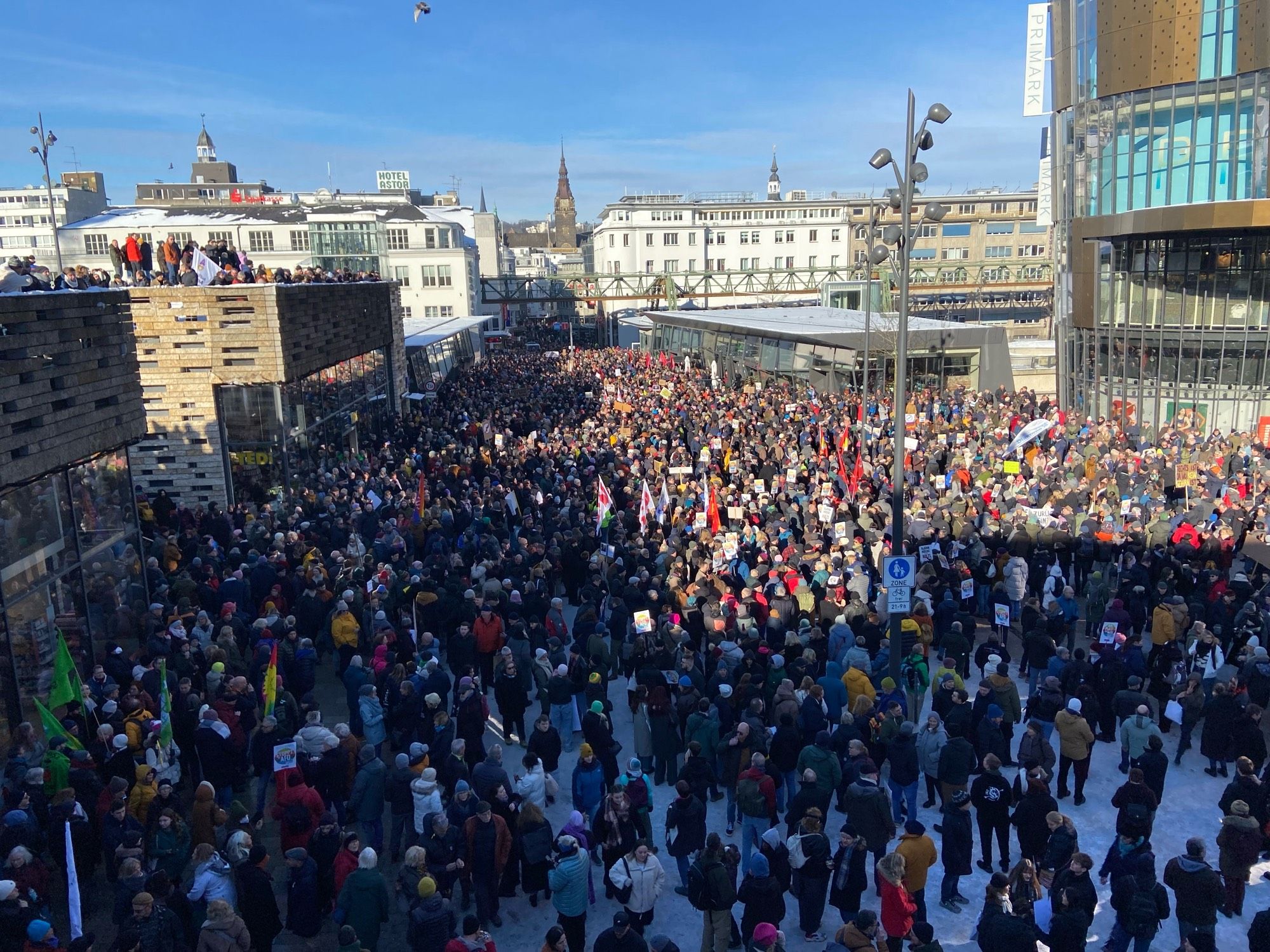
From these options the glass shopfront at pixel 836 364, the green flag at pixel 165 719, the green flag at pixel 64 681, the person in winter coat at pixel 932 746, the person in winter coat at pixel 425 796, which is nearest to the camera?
the person in winter coat at pixel 425 796

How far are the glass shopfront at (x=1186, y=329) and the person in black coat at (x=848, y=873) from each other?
79.9 feet

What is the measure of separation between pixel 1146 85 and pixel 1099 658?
80.8 feet

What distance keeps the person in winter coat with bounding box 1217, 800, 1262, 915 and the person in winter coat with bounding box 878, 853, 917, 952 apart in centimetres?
263

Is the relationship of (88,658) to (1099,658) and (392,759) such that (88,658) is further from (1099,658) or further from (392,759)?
(1099,658)

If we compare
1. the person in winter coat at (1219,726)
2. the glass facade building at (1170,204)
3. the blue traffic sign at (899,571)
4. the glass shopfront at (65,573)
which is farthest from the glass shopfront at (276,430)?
the glass facade building at (1170,204)

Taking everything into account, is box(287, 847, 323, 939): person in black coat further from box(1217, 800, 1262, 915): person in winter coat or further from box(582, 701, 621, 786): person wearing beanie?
box(1217, 800, 1262, 915): person in winter coat

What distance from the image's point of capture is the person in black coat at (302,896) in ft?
23.1

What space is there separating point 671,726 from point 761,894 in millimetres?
2972

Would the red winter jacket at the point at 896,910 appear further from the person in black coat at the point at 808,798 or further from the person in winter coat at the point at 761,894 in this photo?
the person in black coat at the point at 808,798

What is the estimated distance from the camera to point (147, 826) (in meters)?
7.91

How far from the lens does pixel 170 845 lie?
7.50 m

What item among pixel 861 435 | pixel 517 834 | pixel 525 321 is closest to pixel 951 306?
pixel 525 321

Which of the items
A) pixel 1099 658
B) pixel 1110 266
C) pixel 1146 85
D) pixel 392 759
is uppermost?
pixel 1146 85

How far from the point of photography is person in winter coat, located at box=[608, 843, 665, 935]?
700 cm
